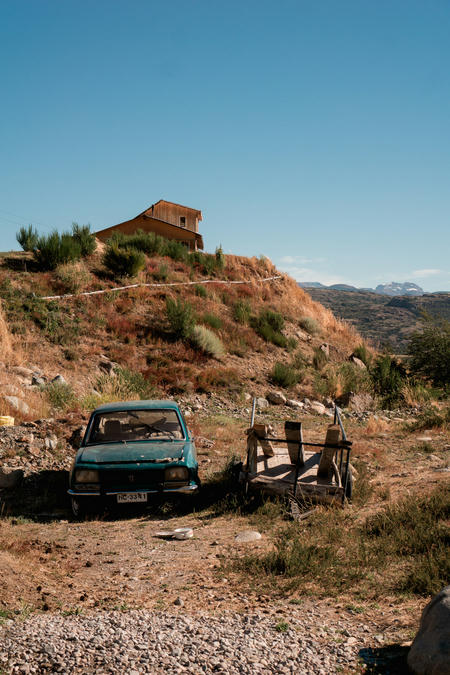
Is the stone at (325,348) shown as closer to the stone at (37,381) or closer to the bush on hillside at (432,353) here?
the bush on hillside at (432,353)

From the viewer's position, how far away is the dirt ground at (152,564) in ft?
14.3

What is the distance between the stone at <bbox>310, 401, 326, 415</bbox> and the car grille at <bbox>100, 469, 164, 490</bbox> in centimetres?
1115

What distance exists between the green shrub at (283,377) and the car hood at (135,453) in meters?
12.5

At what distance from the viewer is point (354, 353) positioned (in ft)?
84.3

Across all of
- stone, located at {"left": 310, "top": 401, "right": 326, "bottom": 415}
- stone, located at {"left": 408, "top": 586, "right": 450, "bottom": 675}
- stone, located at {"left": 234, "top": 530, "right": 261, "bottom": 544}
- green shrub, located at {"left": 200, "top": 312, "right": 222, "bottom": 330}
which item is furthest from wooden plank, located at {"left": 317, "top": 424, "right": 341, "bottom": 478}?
green shrub, located at {"left": 200, "top": 312, "right": 222, "bottom": 330}

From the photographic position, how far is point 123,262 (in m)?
24.2

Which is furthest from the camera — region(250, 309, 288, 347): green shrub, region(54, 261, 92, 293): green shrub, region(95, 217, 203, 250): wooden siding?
region(95, 217, 203, 250): wooden siding

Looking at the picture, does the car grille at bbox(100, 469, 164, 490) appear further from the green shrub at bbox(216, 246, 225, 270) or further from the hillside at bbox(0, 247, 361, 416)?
the green shrub at bbox(216, 246, 225, 270)

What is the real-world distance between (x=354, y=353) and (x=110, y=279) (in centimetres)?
1193

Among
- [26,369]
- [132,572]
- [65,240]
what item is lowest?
[132,572]

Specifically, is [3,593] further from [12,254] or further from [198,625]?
[12,254]

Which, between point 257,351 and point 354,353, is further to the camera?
point 354,353

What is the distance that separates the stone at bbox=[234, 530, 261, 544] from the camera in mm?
6122

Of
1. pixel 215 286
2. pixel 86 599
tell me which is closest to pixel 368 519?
pixel 86 599
